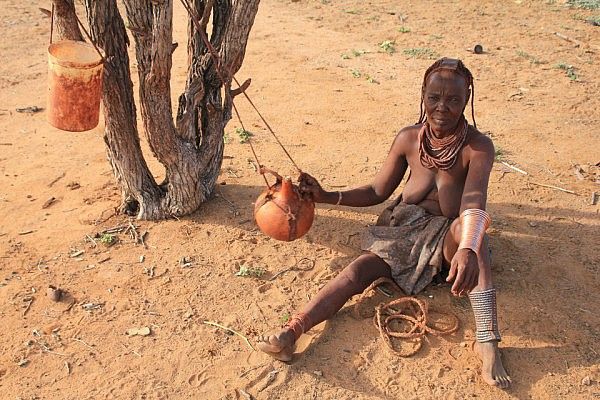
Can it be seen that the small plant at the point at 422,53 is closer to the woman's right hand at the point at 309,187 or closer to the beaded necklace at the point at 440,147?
the beaded necklace at the point at 440,147

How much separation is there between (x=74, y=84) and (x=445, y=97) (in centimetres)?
173

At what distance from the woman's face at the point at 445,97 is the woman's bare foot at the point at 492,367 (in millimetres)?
1030

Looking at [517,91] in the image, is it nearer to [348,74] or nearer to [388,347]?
[348,74]

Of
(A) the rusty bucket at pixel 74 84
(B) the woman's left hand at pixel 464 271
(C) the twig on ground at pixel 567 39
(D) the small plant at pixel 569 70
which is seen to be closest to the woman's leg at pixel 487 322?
(B) the woman's left hand at pixel 464 271

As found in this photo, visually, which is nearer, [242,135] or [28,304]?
[28,304]

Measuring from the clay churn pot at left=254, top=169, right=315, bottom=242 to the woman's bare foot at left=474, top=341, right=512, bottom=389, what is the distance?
0.98 metres

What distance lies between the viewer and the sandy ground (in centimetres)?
270

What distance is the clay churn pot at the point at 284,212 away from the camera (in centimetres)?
284

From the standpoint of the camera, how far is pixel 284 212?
283 centimetres

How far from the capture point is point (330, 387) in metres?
2.66

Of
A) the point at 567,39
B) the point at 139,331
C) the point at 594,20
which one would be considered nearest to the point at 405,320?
the point at 139,331

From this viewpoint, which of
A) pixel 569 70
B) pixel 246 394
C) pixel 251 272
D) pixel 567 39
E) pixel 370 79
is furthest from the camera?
pixel 567 39

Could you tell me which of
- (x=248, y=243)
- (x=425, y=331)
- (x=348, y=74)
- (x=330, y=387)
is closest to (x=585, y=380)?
(x=425, y=331)

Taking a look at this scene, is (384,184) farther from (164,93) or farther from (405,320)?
(164,93)
